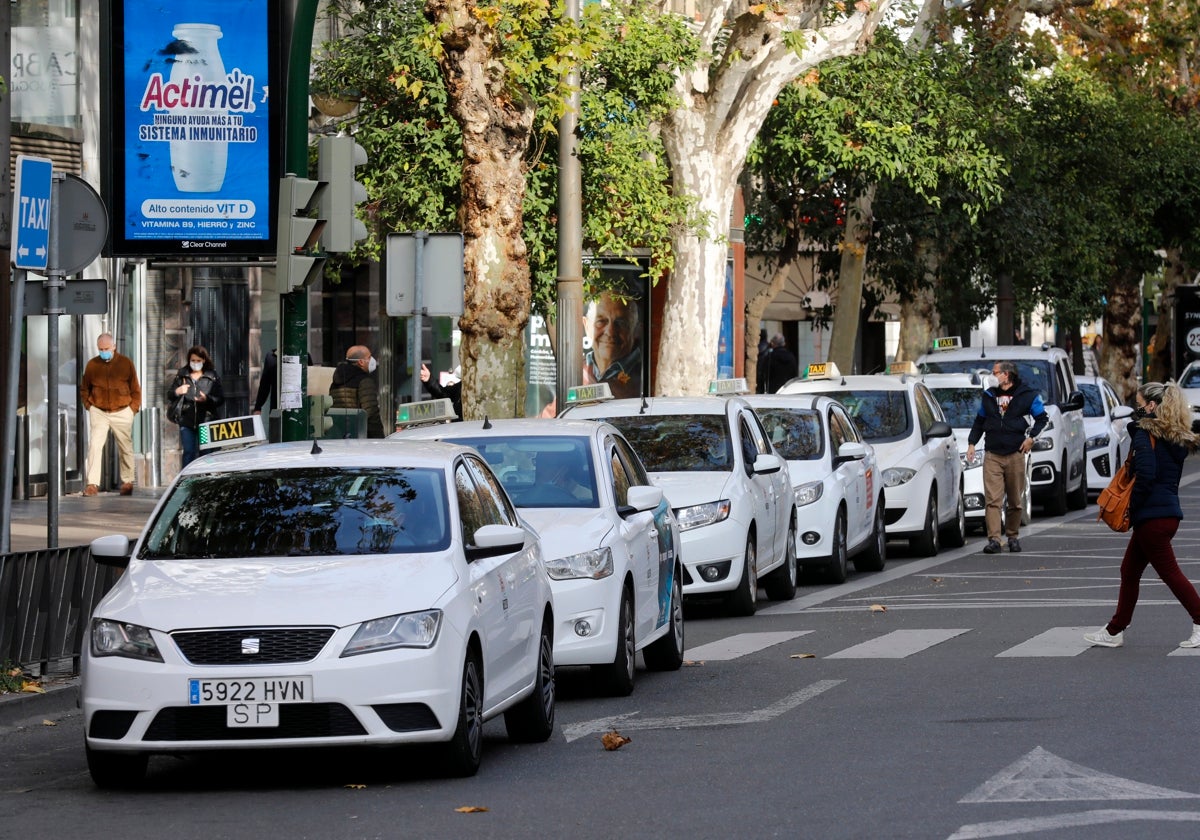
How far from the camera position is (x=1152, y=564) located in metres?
13.8

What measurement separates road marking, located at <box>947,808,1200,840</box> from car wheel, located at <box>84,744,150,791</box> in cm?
339

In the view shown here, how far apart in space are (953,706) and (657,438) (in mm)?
6116

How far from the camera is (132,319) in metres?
30.1

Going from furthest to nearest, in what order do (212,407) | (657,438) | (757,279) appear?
(757,279) < (212,407) < (657,438)

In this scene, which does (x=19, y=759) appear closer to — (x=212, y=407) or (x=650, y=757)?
(x=650, y=757)

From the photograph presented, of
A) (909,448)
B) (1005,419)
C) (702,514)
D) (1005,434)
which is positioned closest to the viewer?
(702,514)

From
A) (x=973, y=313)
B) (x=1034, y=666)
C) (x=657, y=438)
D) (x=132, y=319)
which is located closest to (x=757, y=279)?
(x=973, y=313)

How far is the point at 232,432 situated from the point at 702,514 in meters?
4.69

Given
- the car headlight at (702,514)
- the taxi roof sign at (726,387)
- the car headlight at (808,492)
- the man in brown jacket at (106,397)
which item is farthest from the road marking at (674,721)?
the man in brown jacket at (106,397)

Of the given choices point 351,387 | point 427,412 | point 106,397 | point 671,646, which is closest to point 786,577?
point 427,412

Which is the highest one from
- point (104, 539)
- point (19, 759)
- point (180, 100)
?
point (180, 100)

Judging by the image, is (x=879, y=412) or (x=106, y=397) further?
(x=106, y=397)

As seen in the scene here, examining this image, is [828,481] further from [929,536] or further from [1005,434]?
[929,536]

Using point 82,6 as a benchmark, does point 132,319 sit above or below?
below
